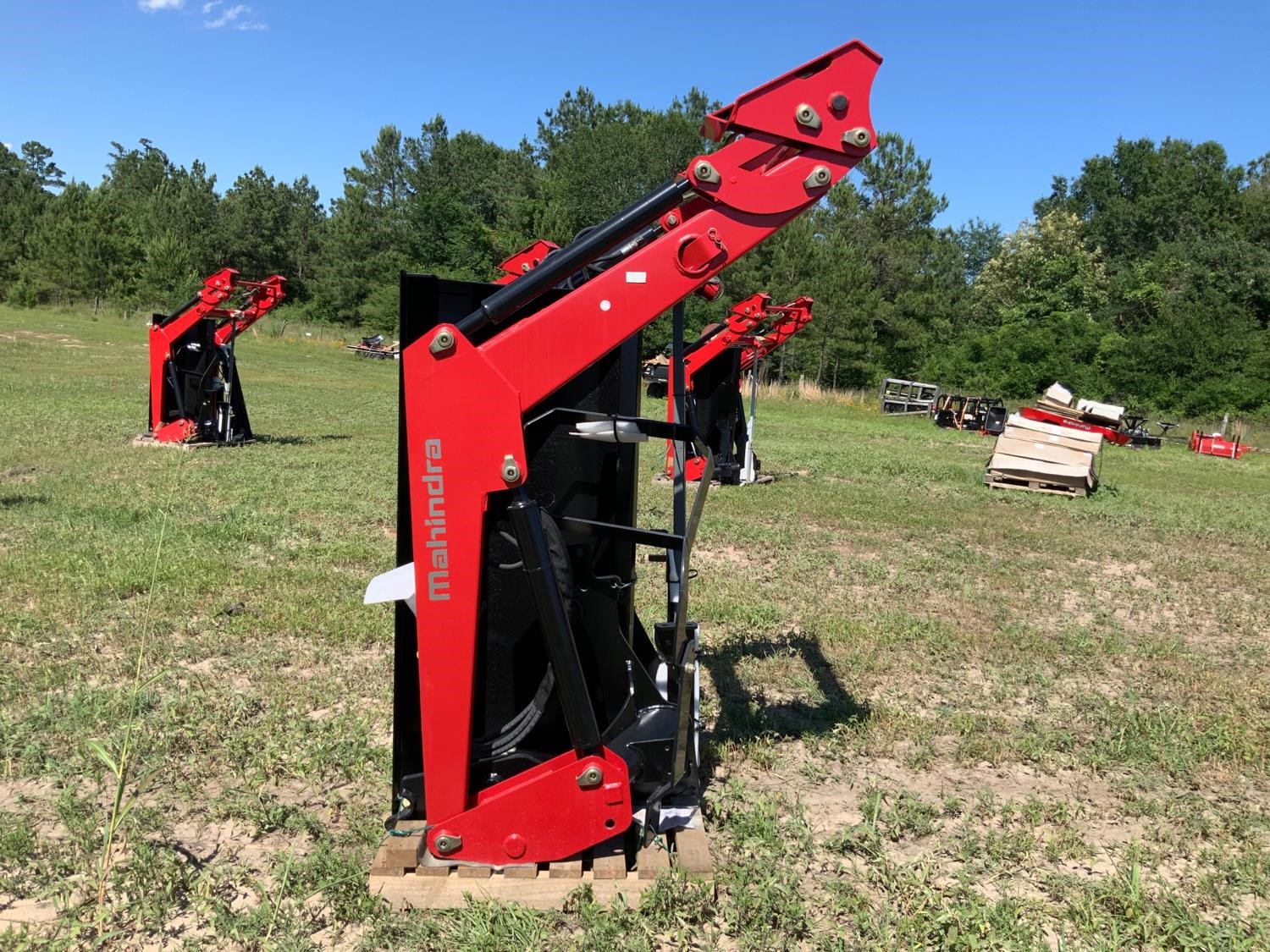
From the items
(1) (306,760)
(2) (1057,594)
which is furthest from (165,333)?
(2) (1057,594)

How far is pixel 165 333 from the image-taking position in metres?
13.3

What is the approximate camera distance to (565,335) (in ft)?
8.91

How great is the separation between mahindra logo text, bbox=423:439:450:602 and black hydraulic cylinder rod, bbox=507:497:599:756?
8.4 inches

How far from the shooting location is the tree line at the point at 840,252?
41.2 meters

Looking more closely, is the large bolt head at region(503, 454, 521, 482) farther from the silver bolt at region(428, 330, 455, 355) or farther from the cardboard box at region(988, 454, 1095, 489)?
the cardboard box at region(988, 454, 1095, 489)

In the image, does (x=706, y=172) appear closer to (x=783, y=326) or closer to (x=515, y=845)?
(x=515, y=845)

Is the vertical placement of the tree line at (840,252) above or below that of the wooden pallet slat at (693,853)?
above

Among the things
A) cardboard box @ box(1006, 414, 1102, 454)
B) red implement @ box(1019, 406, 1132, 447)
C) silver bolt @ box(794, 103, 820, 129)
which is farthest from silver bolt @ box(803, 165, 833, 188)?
red implement @ box(1019, 406, 1132, 447)

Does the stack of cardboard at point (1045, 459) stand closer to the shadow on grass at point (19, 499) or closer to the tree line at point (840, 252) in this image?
the shadow on grass at point (19, 499)

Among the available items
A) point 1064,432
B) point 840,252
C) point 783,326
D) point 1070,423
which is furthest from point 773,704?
point 840,252

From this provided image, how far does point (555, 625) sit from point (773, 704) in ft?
7.94

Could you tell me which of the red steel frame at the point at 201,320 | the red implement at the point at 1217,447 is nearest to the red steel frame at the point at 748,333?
the red steel frame at the point at 201,320

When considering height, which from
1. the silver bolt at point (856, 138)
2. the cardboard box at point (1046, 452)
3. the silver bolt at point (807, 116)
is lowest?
the cardboard box at point (1046, 452)

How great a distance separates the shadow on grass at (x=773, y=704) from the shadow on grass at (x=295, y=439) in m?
10.8
